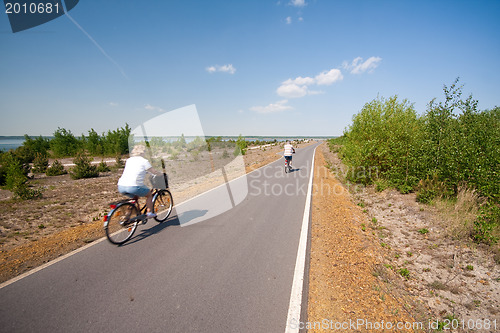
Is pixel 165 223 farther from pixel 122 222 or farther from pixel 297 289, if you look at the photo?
pixel 297 289

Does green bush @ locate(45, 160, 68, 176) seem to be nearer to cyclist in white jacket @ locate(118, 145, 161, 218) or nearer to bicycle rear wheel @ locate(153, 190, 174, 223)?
bicycle rear wheel @ locate(153, 190, 174, 223)

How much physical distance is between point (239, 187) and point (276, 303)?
7.86 meters

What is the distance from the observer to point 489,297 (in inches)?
132

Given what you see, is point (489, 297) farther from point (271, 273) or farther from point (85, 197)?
point (85, 197)

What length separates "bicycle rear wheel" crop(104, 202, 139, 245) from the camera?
4791 mm

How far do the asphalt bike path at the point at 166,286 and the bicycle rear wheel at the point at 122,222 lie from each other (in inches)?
8.0

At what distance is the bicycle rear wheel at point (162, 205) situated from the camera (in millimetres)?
5898

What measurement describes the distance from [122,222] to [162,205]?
1.58 meters

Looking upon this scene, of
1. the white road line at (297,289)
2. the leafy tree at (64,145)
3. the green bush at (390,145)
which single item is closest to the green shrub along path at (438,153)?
the green bush at (390,145)

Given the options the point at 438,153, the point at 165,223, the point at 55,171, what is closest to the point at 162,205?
the point at 165,223

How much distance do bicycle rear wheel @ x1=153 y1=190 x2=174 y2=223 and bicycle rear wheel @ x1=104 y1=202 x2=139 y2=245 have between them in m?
0.62

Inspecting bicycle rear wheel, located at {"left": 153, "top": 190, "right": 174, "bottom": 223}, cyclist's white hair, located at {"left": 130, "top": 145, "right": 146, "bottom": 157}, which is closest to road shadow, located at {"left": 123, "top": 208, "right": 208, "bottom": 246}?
bicycle rear wheel, located at {"left": 153, "top": 190, "right": 174, "bottom": 223}

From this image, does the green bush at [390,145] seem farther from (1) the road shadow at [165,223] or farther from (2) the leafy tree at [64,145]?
(2) the leafy tree at [64,145]

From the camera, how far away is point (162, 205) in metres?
6.49
